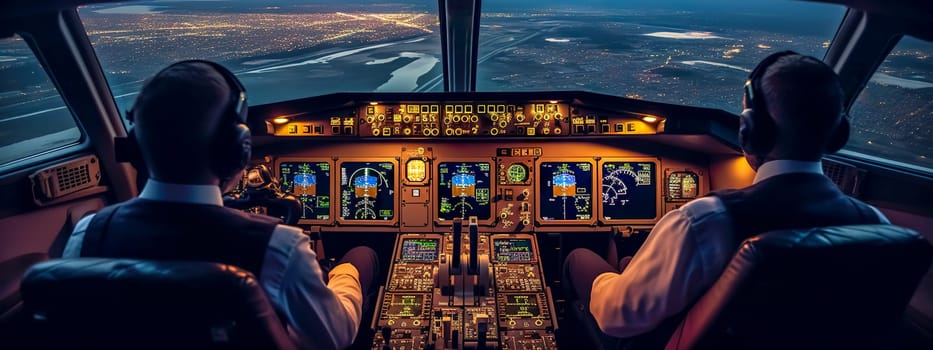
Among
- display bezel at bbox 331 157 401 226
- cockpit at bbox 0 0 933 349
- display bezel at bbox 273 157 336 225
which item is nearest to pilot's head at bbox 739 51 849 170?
cockpit at bbox 0 0 933 349

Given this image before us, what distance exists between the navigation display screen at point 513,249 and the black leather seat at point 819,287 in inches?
63.7

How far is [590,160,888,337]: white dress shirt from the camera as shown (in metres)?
1.38

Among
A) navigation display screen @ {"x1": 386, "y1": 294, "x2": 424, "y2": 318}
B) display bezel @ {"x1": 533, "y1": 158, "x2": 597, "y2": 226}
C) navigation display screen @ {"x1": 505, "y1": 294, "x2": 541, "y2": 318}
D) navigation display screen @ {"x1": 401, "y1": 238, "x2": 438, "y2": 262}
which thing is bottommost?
navigation display screen @ {"x1": 505, "y1": 294, "x2": 541, "y2": 318}

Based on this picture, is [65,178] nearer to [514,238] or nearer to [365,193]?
[365,193]

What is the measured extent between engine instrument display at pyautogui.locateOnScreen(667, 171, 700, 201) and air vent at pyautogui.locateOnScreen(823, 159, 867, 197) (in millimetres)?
655

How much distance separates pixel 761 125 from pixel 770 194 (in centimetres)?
19

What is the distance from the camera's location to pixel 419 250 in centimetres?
292

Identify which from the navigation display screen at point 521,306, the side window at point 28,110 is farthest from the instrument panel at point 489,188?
the side window at point 28,110

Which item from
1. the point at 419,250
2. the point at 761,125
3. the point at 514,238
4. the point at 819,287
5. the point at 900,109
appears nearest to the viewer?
the point at 819,287

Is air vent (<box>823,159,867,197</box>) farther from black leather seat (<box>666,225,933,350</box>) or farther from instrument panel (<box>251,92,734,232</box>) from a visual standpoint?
black leather seat (<box>666,225,933,350</box>)

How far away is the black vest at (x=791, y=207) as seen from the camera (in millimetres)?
1338

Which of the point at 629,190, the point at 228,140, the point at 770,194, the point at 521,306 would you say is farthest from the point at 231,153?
the point at 629,190

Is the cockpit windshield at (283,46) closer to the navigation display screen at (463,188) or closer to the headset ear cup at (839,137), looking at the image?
the navigation display screen at (463,188)

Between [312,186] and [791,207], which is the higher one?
[791,207]
